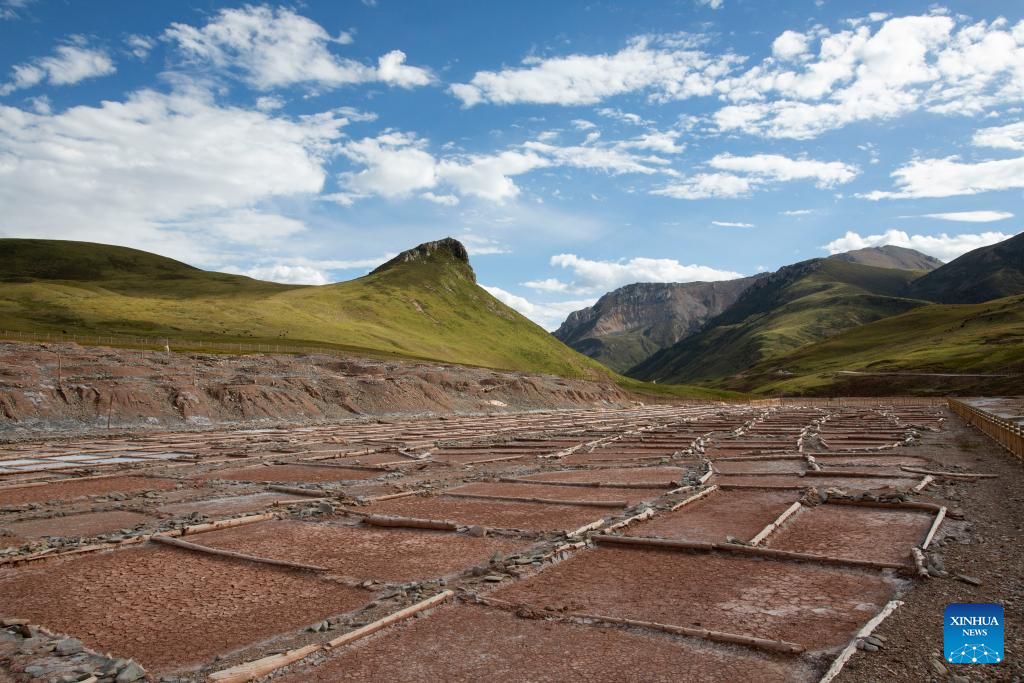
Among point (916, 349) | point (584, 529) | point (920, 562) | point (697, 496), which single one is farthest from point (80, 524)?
point (916, 349)

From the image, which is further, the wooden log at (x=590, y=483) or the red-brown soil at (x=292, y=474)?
the red-brown soil at (x=292, y=474)

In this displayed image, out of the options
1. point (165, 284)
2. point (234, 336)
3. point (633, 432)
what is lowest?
point (633, 432)

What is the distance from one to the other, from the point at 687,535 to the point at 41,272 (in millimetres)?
203757

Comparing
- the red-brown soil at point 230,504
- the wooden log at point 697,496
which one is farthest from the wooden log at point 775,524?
the red-brown soil at point 230,504

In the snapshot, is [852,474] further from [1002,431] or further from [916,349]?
[916,349]

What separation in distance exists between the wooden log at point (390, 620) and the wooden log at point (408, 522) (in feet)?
13.3

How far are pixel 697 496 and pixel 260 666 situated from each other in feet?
38.7

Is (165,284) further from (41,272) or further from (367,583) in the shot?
(367,583)

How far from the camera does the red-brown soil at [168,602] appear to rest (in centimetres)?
756

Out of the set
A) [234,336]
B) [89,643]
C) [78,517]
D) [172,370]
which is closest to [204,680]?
[89,643]

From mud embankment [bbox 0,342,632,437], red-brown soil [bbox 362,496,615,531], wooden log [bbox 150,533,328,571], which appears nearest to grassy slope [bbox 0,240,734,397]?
mud embankment [bbox 0,342,632,437]

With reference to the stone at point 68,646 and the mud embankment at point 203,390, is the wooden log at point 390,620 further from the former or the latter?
the mud embankment at point 203,390

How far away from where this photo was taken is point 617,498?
1617 cm

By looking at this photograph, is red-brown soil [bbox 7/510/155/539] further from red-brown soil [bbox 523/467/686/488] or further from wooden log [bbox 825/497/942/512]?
wooden log [bbox 825/497/942/512]
